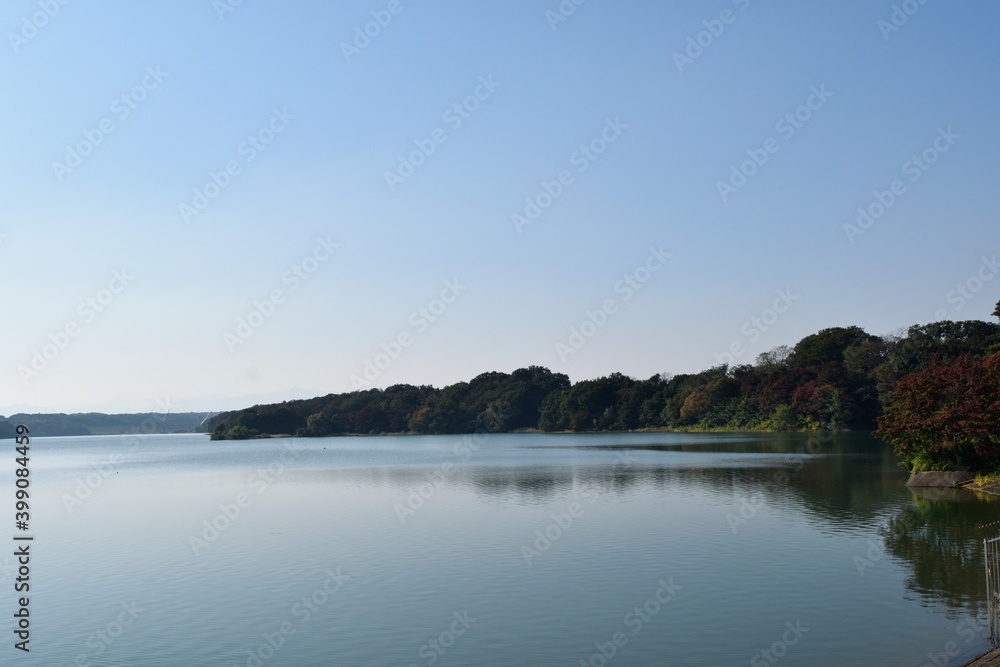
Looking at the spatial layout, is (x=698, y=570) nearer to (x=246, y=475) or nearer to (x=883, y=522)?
(x=883, y=522)

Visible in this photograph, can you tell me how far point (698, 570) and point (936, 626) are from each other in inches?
251

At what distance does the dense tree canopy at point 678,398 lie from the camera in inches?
3583

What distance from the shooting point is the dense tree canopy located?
91.0 m

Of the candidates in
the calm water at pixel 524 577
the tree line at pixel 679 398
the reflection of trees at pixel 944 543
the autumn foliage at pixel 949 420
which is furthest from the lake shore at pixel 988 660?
the tree line at pixel 679 398

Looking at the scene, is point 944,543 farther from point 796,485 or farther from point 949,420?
point 796,485

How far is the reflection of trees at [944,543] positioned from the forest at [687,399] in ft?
19.6

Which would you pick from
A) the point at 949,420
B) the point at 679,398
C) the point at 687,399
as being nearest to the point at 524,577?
the point at 949,420

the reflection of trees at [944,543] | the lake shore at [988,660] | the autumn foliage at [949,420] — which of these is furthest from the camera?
the autumn foliage at [949,420]

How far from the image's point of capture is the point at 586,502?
1393 inches

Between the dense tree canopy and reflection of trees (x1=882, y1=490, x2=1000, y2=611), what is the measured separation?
823 centimetres

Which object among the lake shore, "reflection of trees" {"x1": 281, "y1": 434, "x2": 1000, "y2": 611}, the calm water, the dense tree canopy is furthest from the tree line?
the lake shore

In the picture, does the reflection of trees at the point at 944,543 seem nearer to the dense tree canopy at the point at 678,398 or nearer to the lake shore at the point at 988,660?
the lake shore at the point at 988,660

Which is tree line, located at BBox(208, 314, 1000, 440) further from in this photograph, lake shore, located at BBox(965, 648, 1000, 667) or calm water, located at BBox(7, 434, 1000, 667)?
lake shore, located at BBox(965, 648, 1000, 667)

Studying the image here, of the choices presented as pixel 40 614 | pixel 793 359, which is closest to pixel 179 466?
pixel 40 614
